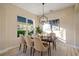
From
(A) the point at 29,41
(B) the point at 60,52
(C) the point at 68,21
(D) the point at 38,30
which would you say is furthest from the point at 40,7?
(B) the point at 60,52

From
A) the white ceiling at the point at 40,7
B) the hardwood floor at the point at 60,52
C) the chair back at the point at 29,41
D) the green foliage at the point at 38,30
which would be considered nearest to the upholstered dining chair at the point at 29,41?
the chair back at the point at 29,41

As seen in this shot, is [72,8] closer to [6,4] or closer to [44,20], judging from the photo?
[44,20]

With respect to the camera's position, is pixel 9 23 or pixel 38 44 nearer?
pixel 9 23

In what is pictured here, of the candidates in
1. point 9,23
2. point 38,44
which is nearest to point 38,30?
point 38,44

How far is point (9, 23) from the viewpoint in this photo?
2332 millimetres

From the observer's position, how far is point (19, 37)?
7.88ft

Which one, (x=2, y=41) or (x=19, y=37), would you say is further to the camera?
(x=19, y=37)

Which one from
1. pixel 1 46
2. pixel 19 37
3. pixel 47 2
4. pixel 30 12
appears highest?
pixel 47 2

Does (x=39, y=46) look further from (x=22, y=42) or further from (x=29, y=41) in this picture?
(x=22, y=42)

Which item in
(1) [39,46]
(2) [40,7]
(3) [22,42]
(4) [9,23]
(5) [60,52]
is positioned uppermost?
(2) [40,7]

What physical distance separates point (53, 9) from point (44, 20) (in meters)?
0.34

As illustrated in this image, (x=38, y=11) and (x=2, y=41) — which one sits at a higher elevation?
(x=38, y=11)

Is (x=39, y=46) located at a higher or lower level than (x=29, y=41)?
lower

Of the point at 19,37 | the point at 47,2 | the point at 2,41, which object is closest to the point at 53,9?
the point at 47,2
